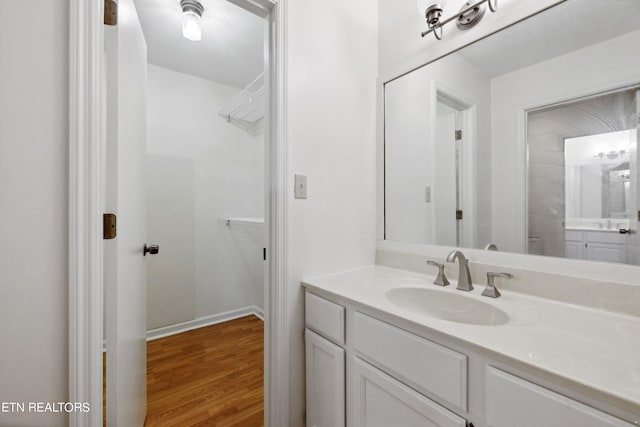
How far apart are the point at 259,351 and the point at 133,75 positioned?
1996mm

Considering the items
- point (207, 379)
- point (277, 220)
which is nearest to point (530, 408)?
point (277, 220)

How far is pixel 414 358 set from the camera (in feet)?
2.64

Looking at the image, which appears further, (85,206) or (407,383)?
(407,383)

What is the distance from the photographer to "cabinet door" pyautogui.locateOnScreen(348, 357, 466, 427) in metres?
0.76

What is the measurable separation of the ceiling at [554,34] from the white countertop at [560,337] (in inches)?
34.3

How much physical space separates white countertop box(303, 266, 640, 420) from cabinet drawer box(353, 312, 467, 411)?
0.07 meters

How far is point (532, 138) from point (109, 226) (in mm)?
1614

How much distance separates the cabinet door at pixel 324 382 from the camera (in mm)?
1048

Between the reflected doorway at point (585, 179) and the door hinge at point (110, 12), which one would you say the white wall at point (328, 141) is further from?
the reflected doorway at point (585, 179)

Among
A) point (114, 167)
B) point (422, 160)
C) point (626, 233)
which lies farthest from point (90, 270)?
point (626, 233)

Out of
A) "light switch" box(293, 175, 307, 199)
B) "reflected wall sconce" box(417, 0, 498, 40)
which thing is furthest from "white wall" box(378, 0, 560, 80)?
"light switch" box(293, 175, 307, 199)

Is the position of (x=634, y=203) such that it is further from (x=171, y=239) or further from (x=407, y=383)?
(x=171, y=239)

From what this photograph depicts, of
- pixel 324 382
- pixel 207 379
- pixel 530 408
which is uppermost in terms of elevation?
pixel 530 408

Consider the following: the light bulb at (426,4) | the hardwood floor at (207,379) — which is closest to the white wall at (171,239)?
the hardwood floor at (207,379)
